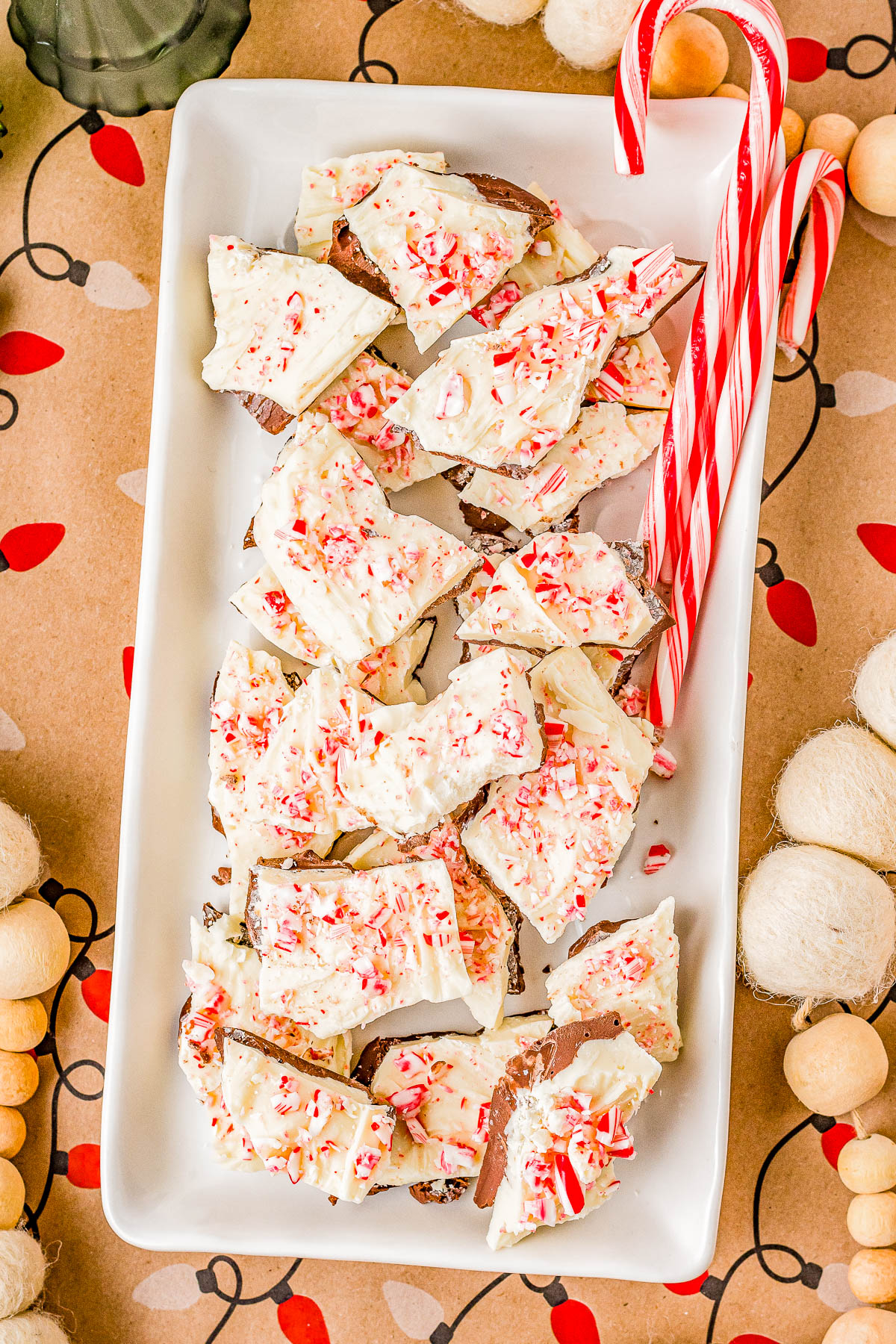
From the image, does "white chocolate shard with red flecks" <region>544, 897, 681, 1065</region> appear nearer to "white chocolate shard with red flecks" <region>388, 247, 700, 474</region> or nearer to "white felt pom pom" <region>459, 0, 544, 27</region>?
"white chocolate shard with red flecks" <region>388, 247, 700, 474</region>

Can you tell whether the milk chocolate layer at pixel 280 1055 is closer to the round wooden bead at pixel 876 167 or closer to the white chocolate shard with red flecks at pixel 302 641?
the white chocolate shard with red flecks at pixel 302 641

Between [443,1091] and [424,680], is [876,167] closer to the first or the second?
[424,680]

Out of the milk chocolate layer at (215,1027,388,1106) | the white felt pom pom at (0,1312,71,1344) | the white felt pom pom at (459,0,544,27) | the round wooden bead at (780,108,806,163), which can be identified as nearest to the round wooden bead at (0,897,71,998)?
the milk chocolate layer at (215,1027,388,1106)

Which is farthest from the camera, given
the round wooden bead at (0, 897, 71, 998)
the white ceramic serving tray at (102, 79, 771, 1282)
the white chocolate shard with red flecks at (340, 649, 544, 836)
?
the round wooden bead at (0, 897, 71, 998)

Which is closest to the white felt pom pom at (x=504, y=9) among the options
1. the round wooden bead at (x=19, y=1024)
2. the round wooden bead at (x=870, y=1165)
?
the round wooden bead at (x=19, y=1024)

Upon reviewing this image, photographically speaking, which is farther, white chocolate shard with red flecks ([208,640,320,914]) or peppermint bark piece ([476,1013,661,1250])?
white chocolate shard with red flecks ([208,640,320,914])

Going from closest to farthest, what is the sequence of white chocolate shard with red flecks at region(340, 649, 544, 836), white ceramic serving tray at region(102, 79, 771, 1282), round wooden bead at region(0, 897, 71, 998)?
white chocolate shard with red flecks at region(340, 649, 544, 836)
white ceramic serving tray at region(102, 79, 771, 1282)
round wooden bead at region(0, 897, 71, 998)

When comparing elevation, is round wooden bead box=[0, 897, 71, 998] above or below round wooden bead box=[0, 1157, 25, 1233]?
above
